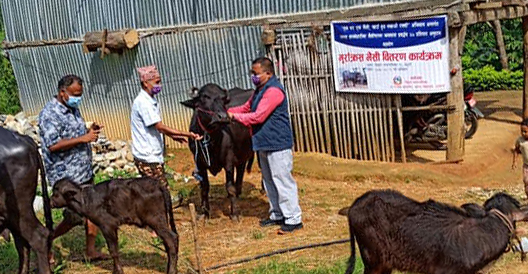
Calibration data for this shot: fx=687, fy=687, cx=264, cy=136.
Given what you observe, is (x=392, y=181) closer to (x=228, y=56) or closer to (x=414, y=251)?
(x=228, y=56)

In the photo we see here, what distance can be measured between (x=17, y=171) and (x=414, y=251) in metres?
3.69

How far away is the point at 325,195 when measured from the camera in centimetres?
1009

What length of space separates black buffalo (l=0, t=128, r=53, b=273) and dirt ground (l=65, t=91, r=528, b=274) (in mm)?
757

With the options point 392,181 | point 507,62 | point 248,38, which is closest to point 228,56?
point 248,38

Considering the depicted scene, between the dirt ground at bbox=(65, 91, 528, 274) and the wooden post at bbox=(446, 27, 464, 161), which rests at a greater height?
the wooden post at bbox=(446, 27, 464, 161)

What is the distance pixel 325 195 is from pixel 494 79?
12326 mm

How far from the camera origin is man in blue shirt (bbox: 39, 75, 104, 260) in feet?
22.0

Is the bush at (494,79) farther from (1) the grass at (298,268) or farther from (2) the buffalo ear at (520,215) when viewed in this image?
(2) the buffalo ear at (520,215)

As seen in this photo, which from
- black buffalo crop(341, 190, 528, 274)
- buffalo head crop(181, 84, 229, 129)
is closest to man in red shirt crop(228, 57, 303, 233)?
buffalo head crop(181, 84, 229, 129)

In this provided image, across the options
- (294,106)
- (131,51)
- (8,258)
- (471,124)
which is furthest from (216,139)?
(471,124)

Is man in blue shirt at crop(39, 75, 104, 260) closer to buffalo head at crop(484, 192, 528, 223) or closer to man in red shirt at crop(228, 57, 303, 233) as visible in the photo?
man in red shirt at crop(228, 57, 303, 233)

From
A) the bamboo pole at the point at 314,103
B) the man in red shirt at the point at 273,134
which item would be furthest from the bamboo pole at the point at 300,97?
the man in red shirt at the point at 273,134

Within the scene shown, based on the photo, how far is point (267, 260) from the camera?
710 cm

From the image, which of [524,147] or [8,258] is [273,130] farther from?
[8,258]
